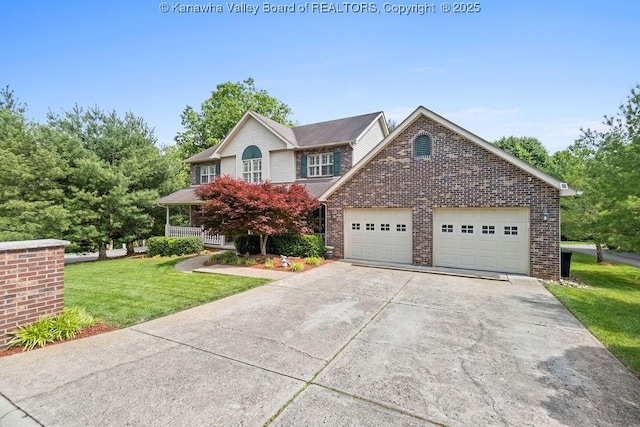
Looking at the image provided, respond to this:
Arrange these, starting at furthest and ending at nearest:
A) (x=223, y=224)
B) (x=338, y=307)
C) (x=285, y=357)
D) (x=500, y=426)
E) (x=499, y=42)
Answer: (x=223, y=224)
(x=499, y=42)
(x=338, y=307)
(x=285, y=357)
(x=500, y=426)

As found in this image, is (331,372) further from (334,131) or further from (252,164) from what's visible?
(252,164)

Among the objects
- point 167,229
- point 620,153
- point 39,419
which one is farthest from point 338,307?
point 167,229

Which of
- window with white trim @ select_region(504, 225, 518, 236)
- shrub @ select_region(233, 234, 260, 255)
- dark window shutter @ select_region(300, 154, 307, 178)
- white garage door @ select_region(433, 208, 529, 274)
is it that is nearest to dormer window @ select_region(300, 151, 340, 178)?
dark window shutter @ select_region(300, 154, 307, 178)

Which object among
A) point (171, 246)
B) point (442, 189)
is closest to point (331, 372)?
point (442, 189)

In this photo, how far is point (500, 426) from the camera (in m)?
2.97

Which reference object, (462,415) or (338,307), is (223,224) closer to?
(338,307)

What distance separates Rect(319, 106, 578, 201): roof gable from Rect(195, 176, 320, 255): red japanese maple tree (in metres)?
2.16

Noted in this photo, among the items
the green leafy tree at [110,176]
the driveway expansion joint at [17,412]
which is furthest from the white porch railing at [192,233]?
the driveway expansion joint at [17,412]

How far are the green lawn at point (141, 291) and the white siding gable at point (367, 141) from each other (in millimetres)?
9713

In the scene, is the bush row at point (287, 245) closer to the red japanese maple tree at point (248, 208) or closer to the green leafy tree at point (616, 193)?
the red japanese maple tree at point (248, 208)

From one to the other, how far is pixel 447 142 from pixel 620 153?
22.1ft

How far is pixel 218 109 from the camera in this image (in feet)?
111

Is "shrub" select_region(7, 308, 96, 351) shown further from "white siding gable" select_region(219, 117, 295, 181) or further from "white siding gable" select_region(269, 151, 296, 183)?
"white siding gable" select_region(219, 117, 295, 181)

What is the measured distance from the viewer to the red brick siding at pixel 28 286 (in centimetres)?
463
